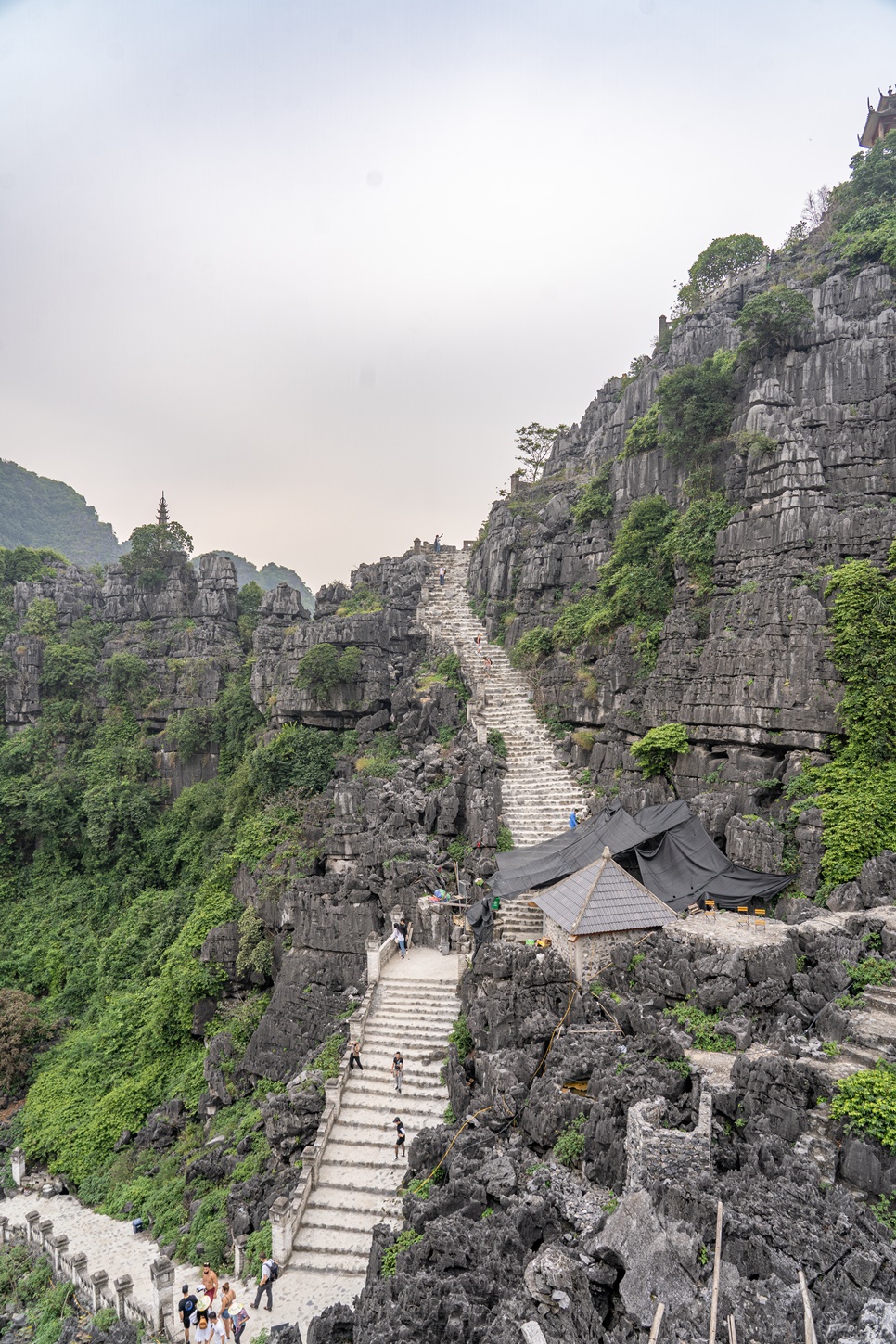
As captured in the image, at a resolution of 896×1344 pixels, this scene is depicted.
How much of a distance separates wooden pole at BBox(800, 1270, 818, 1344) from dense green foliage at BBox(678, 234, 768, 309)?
37.3 meters

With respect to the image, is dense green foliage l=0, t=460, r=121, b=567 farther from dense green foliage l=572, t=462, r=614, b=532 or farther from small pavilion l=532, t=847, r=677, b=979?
small pavilion l=532, t=847, r=677, b=979

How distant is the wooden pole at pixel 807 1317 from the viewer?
646 cm

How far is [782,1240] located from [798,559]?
17.1 m

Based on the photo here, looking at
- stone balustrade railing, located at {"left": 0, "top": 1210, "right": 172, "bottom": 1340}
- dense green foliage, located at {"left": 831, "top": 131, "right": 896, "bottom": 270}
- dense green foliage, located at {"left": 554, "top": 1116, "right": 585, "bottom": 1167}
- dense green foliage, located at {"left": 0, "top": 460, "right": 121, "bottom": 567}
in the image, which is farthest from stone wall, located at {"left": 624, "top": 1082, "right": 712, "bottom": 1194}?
dense green foliage, located at {"left": 0, "top": 460, "right": 121, "bottom": 567}

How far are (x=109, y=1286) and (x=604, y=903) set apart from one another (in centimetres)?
1179

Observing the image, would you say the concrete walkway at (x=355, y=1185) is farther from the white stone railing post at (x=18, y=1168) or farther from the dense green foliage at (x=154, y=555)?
the dense green foliage at (x=154, y=555)

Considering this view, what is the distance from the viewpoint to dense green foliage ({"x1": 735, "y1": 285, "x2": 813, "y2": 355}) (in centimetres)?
2430

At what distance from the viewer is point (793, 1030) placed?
11109 mm

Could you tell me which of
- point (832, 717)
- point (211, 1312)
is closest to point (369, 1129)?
point (211, 1312)

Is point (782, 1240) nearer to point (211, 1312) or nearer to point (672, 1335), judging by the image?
point (672, 1335)

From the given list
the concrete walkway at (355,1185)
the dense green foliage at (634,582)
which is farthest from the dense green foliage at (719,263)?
the concrete walkway at (355,1185)

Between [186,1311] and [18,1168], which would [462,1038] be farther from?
[18,1168]

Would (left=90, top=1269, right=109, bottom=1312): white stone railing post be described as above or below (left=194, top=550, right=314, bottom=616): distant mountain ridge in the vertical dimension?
below

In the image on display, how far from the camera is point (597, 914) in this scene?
582 inches
